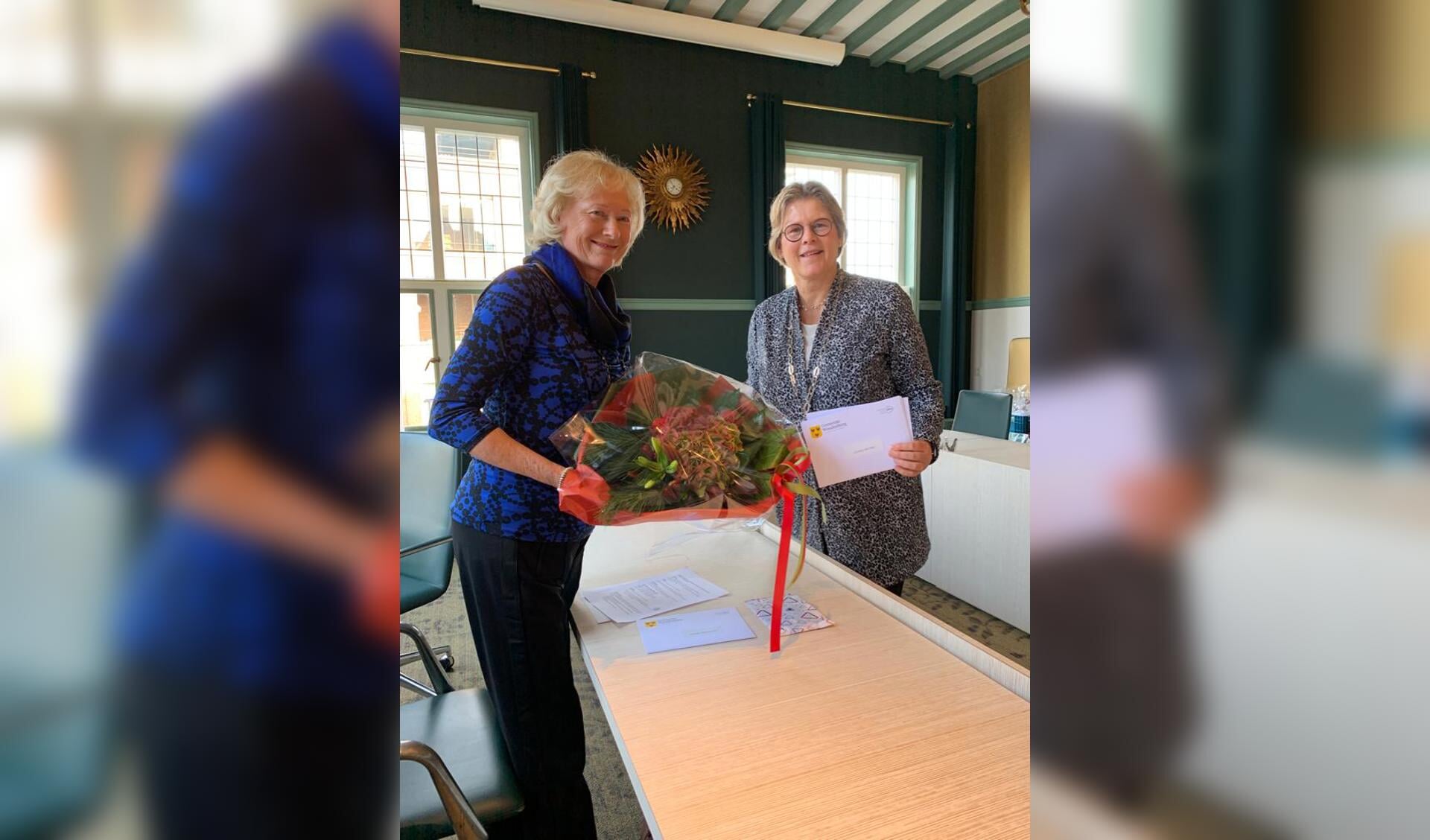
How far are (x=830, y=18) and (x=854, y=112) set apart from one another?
954mm

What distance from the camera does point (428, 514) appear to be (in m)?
2.63

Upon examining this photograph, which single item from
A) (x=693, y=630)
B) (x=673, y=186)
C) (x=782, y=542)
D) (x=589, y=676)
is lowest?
(x=589, y=676)

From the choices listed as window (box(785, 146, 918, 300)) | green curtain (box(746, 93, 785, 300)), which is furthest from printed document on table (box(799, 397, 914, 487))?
→ window (box(785, 146, 918, 300))

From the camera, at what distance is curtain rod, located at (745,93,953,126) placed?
656 centimetres

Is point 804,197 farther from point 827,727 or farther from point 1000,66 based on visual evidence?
point 1000,66

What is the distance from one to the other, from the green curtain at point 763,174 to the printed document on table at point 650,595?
4888 millimetres

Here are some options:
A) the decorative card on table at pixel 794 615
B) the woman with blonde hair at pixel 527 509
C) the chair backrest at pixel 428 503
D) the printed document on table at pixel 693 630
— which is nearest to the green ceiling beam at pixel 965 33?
the chair backrest at pixel 428 503

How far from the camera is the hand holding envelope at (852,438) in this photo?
172 centimetres

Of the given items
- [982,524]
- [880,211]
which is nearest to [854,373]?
[982,524]
